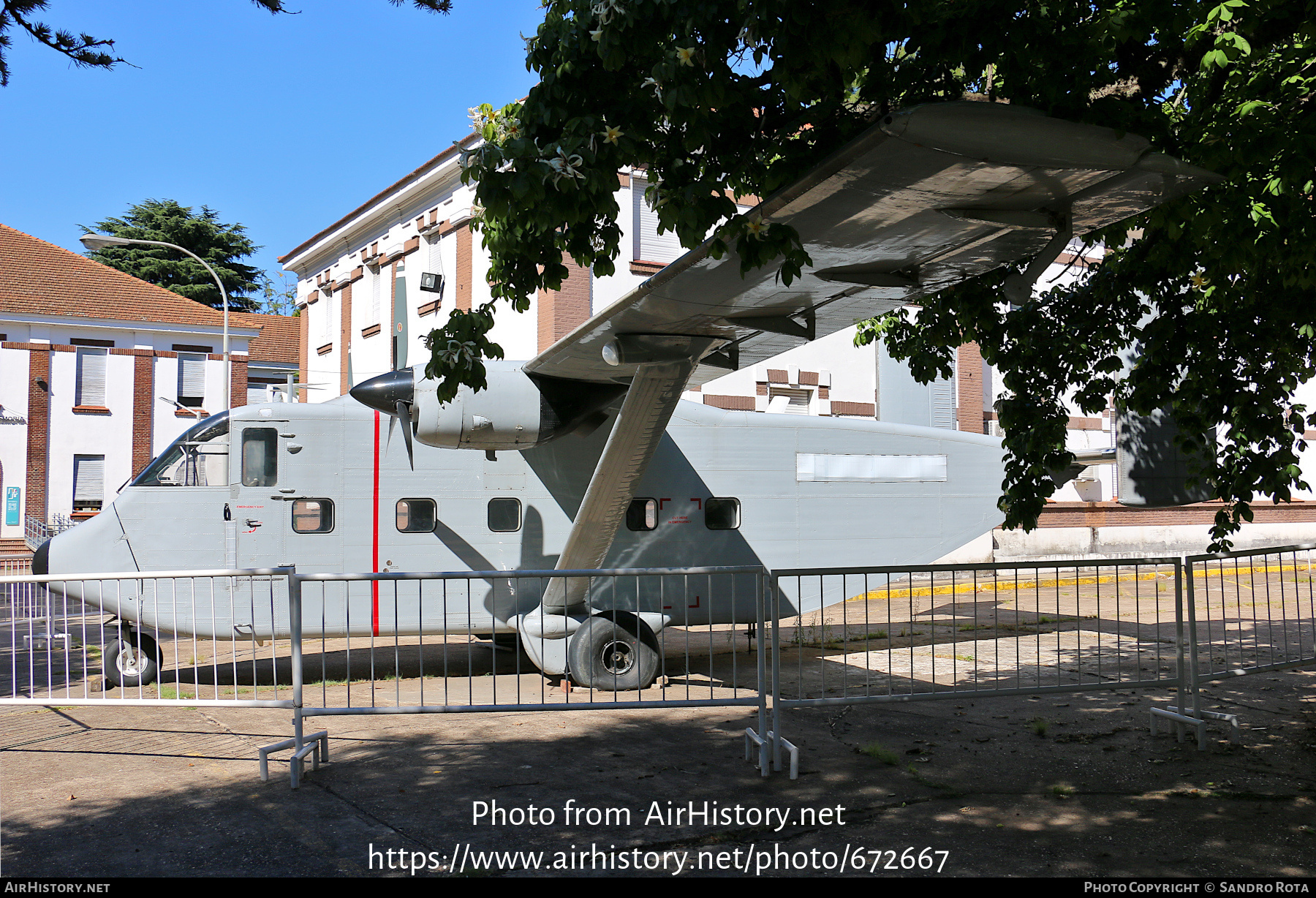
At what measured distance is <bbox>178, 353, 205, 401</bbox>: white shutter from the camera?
31141 mm

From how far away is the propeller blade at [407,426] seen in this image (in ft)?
29.2

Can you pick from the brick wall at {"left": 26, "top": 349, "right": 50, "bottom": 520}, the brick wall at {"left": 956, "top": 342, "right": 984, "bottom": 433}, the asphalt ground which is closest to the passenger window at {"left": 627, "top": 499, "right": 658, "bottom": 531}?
the asphalt ground

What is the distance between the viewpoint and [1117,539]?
21.7 metres

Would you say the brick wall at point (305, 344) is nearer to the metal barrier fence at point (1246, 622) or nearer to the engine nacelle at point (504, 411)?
the engine nacelle at point (504, 411)

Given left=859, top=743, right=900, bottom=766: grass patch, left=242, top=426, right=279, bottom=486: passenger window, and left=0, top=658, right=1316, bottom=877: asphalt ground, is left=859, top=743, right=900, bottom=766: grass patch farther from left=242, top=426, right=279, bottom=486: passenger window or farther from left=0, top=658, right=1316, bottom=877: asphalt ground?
left=242, top=426, right=279, bottom=486: passenger window

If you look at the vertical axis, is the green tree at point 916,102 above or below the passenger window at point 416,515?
above

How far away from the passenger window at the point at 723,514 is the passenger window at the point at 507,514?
7.00ft

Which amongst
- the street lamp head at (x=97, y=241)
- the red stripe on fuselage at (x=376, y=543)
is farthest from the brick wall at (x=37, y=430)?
the red stripe on fuselage at (x=376, y=543)

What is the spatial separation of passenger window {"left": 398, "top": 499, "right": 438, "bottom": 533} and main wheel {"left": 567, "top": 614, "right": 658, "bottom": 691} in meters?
2.06

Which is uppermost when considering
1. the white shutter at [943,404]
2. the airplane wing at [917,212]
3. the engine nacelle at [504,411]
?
the white shutter at [943,404]

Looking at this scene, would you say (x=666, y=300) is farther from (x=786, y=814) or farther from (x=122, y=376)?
(x=122, y=376)

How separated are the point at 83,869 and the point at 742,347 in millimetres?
5648

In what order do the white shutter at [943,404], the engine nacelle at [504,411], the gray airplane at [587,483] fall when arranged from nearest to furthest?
the gray airplane at [587,483], the engine nacelle at [504,411], the white shutter at [943,404]

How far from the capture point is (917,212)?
4512mm
